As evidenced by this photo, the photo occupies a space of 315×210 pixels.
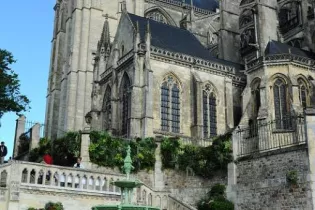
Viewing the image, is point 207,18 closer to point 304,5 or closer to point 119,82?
point 304,5

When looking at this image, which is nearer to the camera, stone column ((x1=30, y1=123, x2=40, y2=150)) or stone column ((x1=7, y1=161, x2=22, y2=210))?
stone column ((x1=7, y1=161, x2=22, y2=210))

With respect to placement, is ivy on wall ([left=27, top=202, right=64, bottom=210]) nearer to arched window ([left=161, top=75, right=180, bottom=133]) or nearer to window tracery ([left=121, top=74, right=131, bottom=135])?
window tracery ([left=121, top=74, right=131, bottom=135])

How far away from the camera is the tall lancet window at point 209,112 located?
28.5 meters

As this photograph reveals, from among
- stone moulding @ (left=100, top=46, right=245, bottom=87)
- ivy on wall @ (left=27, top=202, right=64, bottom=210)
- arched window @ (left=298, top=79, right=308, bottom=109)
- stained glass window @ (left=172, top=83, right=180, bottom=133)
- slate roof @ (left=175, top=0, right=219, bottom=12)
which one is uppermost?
slate roof @ (left=175, top=0, right=219, bottom=12)

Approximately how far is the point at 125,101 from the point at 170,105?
280cm

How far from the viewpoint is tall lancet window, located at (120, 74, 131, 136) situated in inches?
1093

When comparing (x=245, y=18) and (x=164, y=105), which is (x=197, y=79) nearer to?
(x=164, y=105)

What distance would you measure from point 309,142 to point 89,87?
28577 mm

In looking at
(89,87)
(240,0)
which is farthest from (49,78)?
(240,0)

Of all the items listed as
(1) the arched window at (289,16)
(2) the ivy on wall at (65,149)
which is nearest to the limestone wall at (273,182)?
(2) the ivy on wall at (65,149)

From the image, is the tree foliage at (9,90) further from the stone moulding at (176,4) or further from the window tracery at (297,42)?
the stone moulding at (176,4)

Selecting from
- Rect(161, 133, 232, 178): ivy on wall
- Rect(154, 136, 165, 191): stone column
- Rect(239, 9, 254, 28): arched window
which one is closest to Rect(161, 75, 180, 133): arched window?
Rect(161, 133, 232, 178): ivy on wall

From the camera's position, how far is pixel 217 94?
97.5 feet

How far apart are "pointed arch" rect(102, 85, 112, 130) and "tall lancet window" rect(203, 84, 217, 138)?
19.5 ft
